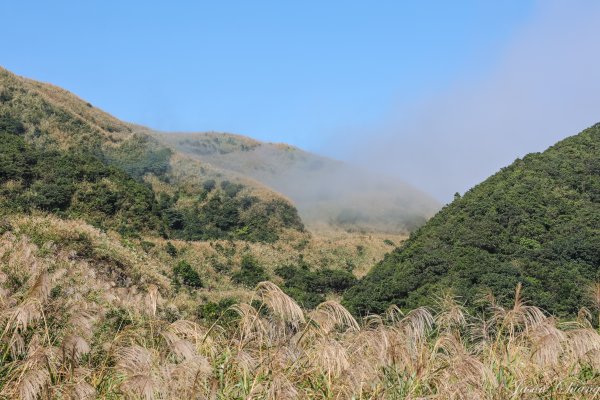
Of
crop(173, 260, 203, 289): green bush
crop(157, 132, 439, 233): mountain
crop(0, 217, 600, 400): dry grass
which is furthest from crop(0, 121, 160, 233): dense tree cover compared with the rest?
crop(157, 132, 439, 233): mountain

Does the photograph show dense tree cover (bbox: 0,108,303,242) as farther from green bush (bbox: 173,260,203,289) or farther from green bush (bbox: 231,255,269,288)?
green bush (bbox: 231,255,269,288)

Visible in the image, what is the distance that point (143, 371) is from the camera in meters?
7.15

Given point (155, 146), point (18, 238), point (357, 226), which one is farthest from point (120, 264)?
point (357, 226)

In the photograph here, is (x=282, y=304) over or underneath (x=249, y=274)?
over

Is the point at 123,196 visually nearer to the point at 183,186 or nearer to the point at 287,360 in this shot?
the point at 183,186

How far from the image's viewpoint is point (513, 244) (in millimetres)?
33656

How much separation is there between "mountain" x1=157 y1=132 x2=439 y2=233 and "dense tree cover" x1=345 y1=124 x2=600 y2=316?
1504 inches

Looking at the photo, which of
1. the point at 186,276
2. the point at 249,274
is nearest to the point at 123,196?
the point at 249,274

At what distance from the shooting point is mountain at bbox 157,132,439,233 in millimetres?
83938

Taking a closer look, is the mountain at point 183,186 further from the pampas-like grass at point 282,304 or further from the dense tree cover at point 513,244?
the pampas-like grass at point 282,304

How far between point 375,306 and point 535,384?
23.4m

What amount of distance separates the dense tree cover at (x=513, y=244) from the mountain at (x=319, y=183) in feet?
125

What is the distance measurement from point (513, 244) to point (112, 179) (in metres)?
28.4

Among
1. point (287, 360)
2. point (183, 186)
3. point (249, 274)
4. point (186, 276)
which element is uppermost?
point (183, 186)
